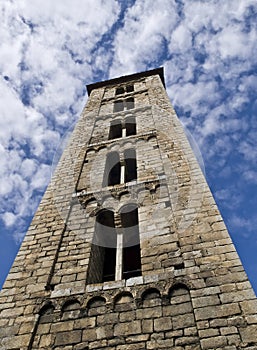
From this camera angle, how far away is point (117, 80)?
69.3 ft

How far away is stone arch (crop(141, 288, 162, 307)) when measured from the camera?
5.08 meters

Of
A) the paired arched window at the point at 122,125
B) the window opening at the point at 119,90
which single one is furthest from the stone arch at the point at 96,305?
the window opening at the point at 119,90

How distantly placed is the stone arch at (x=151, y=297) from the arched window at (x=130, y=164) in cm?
605

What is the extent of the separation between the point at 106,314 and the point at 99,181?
4.80 m

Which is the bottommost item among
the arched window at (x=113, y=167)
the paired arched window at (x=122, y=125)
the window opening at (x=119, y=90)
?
the arched window at (x=113, y=167)

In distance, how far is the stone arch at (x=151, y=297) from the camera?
5082 mm

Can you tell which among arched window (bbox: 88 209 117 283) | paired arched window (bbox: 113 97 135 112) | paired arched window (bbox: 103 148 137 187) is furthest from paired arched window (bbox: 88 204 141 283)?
paired arched window (bbox: 113 97 135 112)

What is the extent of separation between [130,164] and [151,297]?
22.5ft

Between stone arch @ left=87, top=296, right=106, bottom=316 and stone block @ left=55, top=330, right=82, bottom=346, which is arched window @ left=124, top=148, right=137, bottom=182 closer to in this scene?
stone arch @ left=87, top=296, right=106, bottom=316

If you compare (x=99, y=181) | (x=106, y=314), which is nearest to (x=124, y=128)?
(x=99, y=181)

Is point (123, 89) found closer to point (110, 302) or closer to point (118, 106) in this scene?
point (118, 106)

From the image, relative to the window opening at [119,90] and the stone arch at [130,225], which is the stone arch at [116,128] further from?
the stone arch at [130,225]

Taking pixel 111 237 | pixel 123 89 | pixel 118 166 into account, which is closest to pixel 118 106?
pixel 123 89

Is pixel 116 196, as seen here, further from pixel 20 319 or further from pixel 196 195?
pixel 20 319
